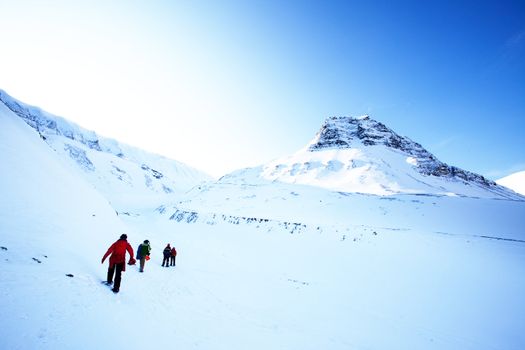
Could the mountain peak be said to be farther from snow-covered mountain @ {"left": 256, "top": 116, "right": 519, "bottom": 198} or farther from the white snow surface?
the white snow surface

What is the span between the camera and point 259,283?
51.8 ft

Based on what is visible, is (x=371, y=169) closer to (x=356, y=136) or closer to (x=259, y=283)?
(x=356, y=136)

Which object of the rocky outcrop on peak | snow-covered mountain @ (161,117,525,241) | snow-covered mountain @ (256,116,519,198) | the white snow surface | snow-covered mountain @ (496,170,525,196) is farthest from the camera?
snow-covered mountain @ (496,170,525,196)

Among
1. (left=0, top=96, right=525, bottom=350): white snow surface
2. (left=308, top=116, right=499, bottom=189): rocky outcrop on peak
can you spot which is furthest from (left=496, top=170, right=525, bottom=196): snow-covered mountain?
(left=0, top=96, right=525, bottom=350): white snow surface

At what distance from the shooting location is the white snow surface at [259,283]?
6352mm

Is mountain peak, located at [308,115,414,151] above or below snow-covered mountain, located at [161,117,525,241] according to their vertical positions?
above

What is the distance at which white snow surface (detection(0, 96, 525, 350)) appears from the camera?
6.35 meters

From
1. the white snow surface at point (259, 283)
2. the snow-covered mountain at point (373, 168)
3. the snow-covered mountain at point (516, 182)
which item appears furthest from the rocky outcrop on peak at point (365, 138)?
the snow-covered mountain at point (516, 182)

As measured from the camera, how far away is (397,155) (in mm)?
80750

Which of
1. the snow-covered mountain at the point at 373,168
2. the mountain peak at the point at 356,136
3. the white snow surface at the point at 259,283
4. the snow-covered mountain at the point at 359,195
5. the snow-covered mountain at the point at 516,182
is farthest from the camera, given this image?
the snow-covered mountain at the point at 516,182

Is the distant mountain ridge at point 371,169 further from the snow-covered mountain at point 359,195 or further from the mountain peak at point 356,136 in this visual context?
the snow-covered mountain at point 359,195

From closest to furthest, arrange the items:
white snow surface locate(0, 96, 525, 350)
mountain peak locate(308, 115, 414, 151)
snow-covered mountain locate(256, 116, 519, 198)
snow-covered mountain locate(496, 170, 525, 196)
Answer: white snow surface locate(0, 96, 525, 350), snow-covered mountain locate(256, 116, 519, 198), mountain peak locate(308, 115, 414, 151), snow-covered mountain locate(496, 170, 525, 196)

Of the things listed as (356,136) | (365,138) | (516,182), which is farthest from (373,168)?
(516,182)

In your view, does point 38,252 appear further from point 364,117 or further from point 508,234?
point 364,117
